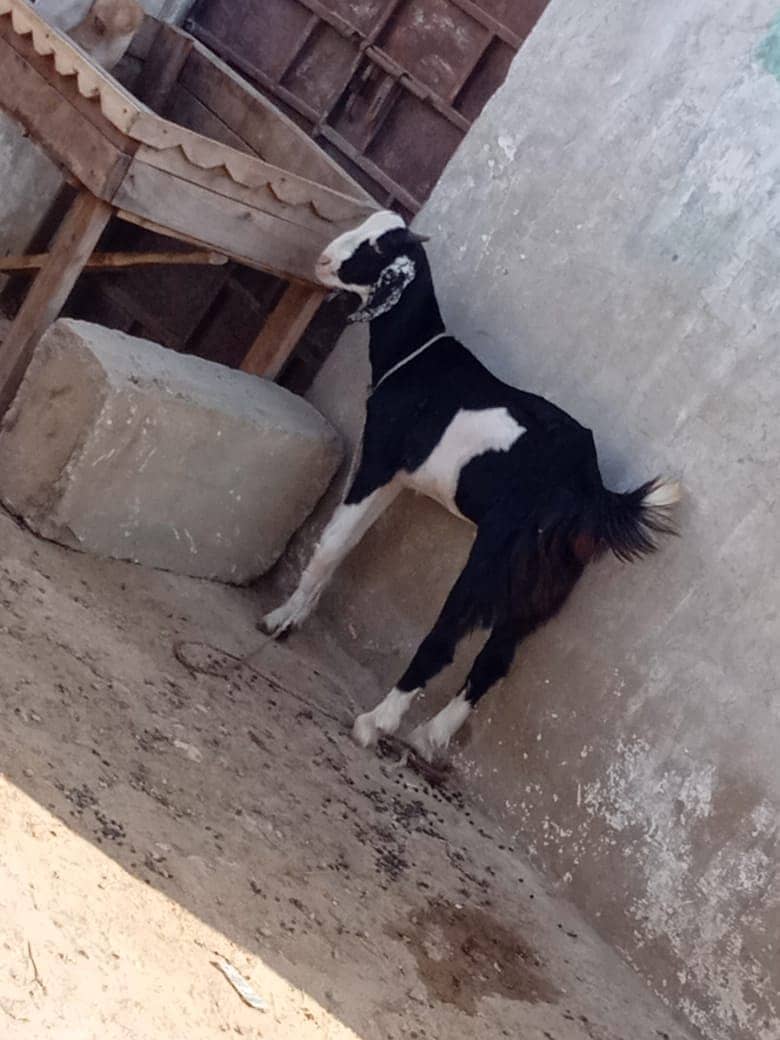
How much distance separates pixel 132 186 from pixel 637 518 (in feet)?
6.91

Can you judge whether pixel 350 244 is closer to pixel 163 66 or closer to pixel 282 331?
pixel 282 331

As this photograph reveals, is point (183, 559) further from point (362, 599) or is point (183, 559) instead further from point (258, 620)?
point (362, 599)

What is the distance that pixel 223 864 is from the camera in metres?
3.32

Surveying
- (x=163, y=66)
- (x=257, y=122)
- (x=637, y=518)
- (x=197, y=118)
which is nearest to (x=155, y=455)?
(x=637, y=518)

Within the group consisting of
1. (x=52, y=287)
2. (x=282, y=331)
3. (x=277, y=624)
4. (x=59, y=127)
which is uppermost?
(x=59, y=127)

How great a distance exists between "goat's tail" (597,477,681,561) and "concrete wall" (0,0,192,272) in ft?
12.0

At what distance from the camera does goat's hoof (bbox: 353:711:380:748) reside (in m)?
4.57

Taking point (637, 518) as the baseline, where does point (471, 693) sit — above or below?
below

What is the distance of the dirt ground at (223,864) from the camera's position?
2748 mm

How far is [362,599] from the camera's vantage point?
5.29 m

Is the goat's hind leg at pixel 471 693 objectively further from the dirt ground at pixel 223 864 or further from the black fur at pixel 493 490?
the dirt ground at pixel 223 864

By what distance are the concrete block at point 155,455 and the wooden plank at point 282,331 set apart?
33cm

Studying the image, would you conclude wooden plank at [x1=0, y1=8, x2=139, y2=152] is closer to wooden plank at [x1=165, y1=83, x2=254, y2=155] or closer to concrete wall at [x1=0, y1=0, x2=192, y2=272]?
wooden plank at [x1=165, y1=83, x2=254, y2=155]

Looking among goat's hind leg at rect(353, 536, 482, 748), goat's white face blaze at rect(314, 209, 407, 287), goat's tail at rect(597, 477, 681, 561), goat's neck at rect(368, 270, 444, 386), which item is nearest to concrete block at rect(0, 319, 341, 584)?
goat's neck at rect(368, 270, 444, 386)
